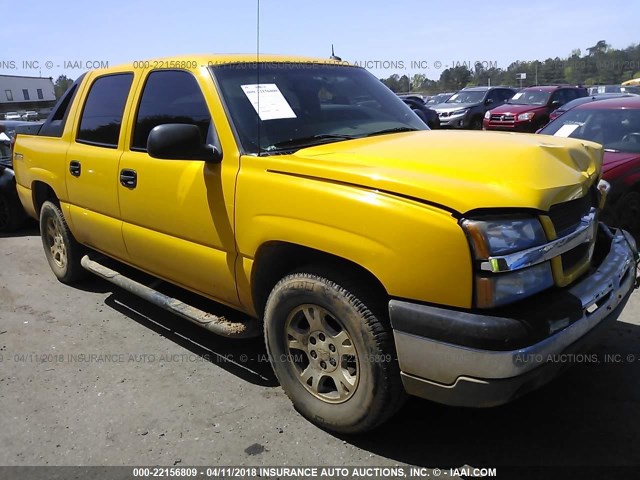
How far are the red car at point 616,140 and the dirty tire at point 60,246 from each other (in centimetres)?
515

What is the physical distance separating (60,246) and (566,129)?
576 centimetres

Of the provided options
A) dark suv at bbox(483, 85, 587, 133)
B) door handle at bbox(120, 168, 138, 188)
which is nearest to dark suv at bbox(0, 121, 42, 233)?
door handle at bbox(120, 168, 138, 188)

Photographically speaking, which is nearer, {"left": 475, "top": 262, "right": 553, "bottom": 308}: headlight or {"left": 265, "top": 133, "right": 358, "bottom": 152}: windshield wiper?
{"left": 475, "top": 262, "right": 553, "bottom": 308}: headlight

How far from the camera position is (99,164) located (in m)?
4.09

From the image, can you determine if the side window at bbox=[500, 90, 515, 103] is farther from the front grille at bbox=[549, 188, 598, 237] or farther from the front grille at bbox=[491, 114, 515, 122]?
the front grille at bbox=[549, 188, 598, 237]

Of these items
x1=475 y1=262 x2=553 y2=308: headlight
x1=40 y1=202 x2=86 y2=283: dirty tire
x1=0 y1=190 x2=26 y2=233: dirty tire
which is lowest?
x1=0 y1=190 x2=26 y2=233: dirty tire

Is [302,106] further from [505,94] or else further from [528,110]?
[505,94]

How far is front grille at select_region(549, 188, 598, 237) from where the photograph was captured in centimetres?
244

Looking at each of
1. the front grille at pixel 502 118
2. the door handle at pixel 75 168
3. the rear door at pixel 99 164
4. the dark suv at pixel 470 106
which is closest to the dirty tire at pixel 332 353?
the rear door at pixel 99 164

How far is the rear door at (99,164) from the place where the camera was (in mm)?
4008

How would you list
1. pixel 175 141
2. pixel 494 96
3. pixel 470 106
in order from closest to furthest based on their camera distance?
pixel 175 141, pixel 470 106, pixel 494 96

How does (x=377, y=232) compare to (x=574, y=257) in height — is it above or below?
above

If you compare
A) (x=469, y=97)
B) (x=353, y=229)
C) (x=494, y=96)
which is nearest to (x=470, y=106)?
(x=469, y=97)

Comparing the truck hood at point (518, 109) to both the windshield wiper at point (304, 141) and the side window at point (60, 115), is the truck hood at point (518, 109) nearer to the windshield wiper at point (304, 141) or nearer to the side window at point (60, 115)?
the side window at point (60, 115)
